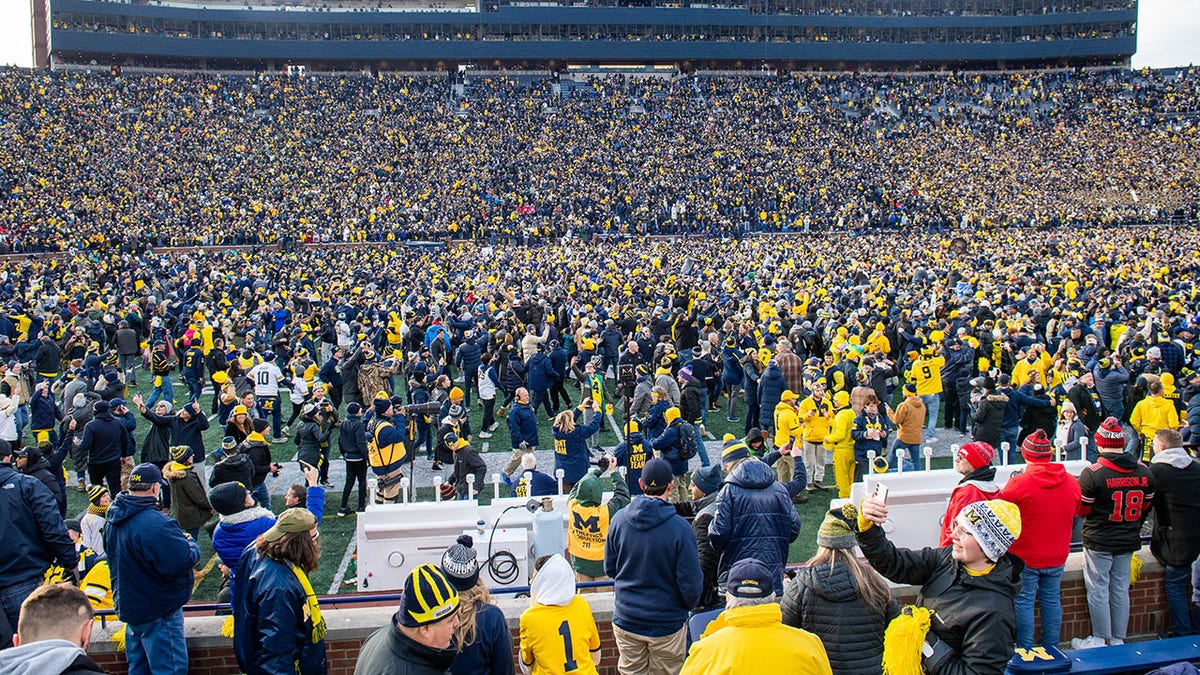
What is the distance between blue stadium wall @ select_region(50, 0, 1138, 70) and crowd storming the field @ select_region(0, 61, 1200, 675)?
16502 mm

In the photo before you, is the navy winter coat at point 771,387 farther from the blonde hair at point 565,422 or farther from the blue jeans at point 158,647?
the blue jeans at point 158,647

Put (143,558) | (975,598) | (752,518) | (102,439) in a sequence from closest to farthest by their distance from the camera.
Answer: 1. (975,598)
2. (143,558)
3. (752,518)
4. (102,439)

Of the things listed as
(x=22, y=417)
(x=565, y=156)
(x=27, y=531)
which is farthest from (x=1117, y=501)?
(x=565, y=156)

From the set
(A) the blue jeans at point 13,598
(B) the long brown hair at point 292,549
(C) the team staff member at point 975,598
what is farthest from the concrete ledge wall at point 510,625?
(C) the team staff member at point 975,598

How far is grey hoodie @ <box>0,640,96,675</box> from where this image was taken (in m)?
2.71

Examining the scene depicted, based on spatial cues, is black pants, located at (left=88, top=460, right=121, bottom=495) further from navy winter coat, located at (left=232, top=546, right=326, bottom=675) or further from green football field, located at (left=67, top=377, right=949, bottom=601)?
navy winter coat, located at (left=232, top=546, right=326, bottom=675)

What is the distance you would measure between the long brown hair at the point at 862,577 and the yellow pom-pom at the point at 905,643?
21 cm

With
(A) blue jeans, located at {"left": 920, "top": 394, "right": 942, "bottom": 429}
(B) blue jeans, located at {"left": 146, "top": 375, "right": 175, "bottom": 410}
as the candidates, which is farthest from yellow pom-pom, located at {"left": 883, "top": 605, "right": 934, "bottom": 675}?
(B) blue jeans, located at {"left": 146, "top": 375, "right": 175, "bottom": 410}

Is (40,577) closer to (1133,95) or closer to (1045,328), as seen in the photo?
(1045,328)

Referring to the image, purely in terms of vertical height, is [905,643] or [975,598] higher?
[975,598]

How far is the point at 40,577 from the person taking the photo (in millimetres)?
5168

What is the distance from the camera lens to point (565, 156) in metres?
49.1

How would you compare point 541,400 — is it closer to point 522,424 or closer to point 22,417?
point 522,424

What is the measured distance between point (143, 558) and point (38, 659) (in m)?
1.86
